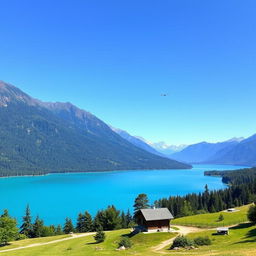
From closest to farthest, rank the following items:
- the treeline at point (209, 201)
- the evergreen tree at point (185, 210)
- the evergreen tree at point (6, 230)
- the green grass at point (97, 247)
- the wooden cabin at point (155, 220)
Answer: the green grass at point (97, 247)
the wooden cabin at point (155, 220)
the evergreen tree at point (6, 230)
the evergreen tree at point (185, 210)
the treeline at point (209, 201)

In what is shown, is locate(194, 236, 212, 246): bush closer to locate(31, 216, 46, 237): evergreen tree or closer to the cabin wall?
the cabin wall

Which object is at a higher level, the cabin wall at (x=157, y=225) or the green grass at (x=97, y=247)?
the cabin wall at (x=157, y=225)

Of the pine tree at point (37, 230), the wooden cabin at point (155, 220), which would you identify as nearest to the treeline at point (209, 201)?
the wooden cabin at point (155, 220)

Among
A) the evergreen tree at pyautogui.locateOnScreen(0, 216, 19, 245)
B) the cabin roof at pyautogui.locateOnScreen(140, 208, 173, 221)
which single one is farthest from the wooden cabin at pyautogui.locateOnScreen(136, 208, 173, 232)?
the evergreen tree at pyautogui.locateOnScreen(0, 216, 19, 245)

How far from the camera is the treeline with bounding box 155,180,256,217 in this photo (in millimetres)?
129625

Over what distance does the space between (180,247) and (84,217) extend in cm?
5809

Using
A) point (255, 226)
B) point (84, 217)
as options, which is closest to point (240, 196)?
point (84, 217)

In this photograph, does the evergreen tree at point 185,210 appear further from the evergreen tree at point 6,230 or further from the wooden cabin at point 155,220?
the evergreen tree at point 6,230

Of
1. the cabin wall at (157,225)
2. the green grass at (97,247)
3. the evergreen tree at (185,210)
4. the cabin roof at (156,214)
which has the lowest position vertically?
the evergreen tree at (185,210)

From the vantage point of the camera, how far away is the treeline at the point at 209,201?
130 m

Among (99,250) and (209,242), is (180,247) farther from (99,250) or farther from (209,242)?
(99,250)

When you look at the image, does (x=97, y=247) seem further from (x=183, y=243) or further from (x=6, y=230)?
(x=6, y=230)

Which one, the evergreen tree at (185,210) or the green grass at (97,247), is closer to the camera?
the green grass at (97,247)

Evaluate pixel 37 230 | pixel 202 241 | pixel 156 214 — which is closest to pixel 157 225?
pixel 156 214
